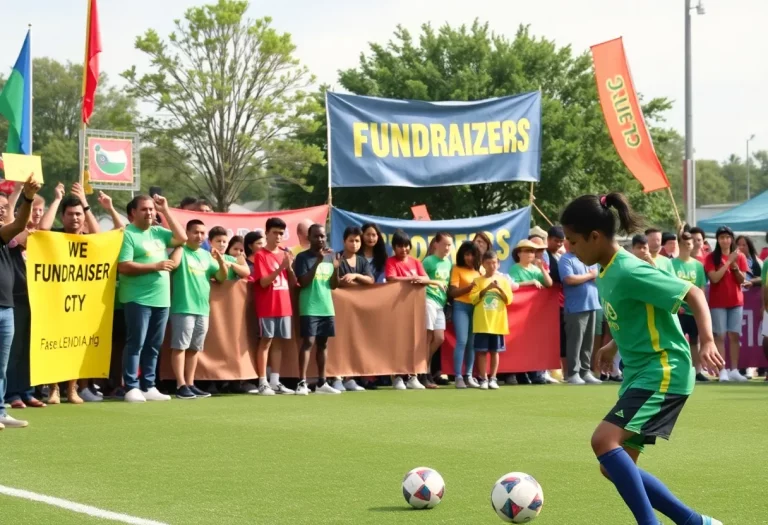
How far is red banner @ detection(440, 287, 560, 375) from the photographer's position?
53.4ft

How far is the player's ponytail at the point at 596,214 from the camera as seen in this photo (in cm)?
551

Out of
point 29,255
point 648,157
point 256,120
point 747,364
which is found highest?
point 256,120

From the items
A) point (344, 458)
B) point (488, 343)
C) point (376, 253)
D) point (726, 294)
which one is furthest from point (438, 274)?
point (344, 458)

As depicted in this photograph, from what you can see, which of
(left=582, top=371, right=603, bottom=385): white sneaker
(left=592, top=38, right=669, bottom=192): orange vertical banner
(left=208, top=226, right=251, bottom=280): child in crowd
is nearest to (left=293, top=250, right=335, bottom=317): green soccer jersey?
(left=208, top=226, right=251, bottom=280): child in crowd

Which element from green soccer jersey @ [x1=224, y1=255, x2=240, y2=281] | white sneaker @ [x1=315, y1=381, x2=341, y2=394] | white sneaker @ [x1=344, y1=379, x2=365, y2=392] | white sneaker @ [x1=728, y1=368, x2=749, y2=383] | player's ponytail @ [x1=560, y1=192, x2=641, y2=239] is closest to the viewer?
player's ponytail @ [x1=560, y1=192, x2=641, y2=239]

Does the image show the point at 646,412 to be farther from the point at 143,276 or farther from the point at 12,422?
the point at 143,276

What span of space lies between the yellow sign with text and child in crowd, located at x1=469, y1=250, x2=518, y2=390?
4.79 meters

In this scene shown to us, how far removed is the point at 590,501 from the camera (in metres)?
6.64

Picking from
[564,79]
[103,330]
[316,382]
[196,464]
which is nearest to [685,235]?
[316,382]

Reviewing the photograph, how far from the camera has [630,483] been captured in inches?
204

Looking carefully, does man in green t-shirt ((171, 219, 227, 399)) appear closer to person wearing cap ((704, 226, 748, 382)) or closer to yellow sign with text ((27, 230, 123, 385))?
yellow sign with text ((27, 230, 123, 385))

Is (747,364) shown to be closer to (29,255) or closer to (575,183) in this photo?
(29,255)

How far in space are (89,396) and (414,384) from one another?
4376 mm

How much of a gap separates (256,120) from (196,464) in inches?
1769
